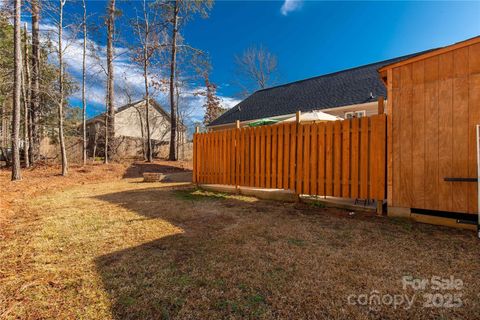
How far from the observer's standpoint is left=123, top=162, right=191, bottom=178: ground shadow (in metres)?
11.9

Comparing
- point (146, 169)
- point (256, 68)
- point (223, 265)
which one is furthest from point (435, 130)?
point (256, 68)

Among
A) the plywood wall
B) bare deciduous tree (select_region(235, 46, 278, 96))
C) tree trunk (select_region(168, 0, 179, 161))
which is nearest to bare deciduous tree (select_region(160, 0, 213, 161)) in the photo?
tree trunk (select_region(168, 0, 179, 161))

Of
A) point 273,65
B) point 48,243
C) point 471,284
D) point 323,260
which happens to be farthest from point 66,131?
point 273,65

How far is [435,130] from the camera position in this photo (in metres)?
3.55

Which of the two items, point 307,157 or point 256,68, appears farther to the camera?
point 256,68

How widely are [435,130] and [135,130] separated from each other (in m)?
25.0

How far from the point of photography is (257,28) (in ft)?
64.0

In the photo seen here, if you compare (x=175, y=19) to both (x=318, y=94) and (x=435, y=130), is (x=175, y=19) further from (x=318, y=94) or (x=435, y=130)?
(x=435, y=130)

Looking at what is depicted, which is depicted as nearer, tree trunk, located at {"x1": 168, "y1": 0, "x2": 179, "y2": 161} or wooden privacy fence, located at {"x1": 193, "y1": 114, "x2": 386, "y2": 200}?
wooden privacy fence, located at {"x1": 193, "y1": 114, "x2": 386, "y2": 200}

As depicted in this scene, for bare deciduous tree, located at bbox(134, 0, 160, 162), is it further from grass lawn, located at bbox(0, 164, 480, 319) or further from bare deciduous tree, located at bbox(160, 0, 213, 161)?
grass lawn, located at bbox(0, 164, 480, 319)

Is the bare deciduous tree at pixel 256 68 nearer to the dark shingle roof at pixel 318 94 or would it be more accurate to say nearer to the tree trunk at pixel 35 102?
the dark shingle roof at pixel 318 94

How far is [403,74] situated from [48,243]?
5630 millimetres

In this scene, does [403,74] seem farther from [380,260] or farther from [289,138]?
[380,260]

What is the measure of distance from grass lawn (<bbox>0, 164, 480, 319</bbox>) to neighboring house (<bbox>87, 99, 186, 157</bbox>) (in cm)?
1491
